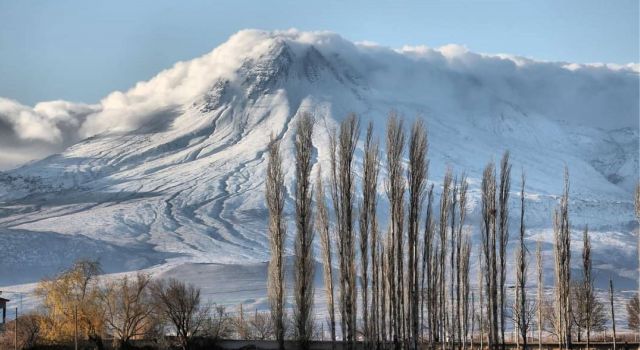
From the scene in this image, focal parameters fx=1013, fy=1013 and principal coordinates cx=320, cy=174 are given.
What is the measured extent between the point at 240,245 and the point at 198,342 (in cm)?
12004

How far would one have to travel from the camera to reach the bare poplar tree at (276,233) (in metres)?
55.9

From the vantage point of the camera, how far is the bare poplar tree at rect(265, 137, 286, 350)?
5588 centimetres

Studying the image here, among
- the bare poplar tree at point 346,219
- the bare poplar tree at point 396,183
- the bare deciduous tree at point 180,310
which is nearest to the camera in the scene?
the bare poplar tree at point 396,183

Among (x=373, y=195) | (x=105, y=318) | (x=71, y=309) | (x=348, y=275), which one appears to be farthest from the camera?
(x=105, y=318)

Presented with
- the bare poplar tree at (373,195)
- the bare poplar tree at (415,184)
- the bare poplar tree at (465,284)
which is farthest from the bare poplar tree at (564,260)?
the bare poplar tree at (373,195)

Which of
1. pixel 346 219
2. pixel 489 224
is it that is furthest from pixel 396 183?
pixel 489 224

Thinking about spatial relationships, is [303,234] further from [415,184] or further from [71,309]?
[71,309]

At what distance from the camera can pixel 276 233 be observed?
57.2 meters

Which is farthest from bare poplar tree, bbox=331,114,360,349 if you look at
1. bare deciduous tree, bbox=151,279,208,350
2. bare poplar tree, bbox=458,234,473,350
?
bare deciduous tree, bbox=151,279,208,350

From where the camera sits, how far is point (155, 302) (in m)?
61.8

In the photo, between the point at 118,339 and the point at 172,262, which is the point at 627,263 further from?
the point at 118,339

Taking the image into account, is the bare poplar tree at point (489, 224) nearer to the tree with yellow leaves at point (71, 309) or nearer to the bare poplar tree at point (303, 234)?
the bare poplar tree at point (303, 234)

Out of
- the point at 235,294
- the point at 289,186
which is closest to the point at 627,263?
the point at 289,186

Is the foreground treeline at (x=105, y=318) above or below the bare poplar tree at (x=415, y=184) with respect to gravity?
below
